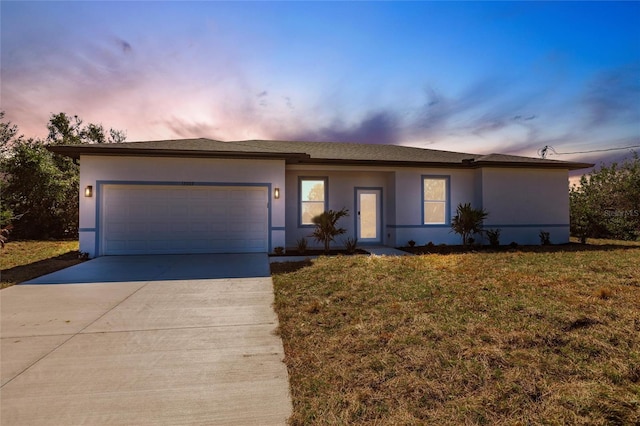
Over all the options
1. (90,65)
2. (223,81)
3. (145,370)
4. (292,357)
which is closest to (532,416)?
(292,357)

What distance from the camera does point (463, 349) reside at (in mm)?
3021

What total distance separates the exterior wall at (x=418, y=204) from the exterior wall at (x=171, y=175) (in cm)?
448

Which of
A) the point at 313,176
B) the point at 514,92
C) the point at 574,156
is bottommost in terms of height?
the point at 313,176

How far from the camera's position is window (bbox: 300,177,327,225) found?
38.1 feet

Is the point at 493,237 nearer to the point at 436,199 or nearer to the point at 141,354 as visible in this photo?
the point at 436,199

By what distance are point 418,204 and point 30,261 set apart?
41.1 feet

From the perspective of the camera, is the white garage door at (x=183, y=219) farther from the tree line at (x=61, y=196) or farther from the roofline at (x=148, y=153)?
the tree line at (x=61, y=196)

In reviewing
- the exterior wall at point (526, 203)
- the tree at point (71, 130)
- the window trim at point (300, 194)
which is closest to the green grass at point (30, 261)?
the window trim at point (300, 194)

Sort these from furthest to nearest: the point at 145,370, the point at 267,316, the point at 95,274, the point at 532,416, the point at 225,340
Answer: the point at 95,274, the point at 267,316, the point at 225,340, the point at 145,370, the point at 532,416

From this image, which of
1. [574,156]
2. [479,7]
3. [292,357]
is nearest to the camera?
[292,357]

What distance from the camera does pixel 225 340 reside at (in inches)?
137

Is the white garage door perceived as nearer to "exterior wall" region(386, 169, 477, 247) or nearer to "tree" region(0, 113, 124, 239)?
"exterior wall" region(386, 169, 477, 247)

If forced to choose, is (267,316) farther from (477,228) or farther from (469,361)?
(477,228)

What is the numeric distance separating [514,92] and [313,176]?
8.50m
